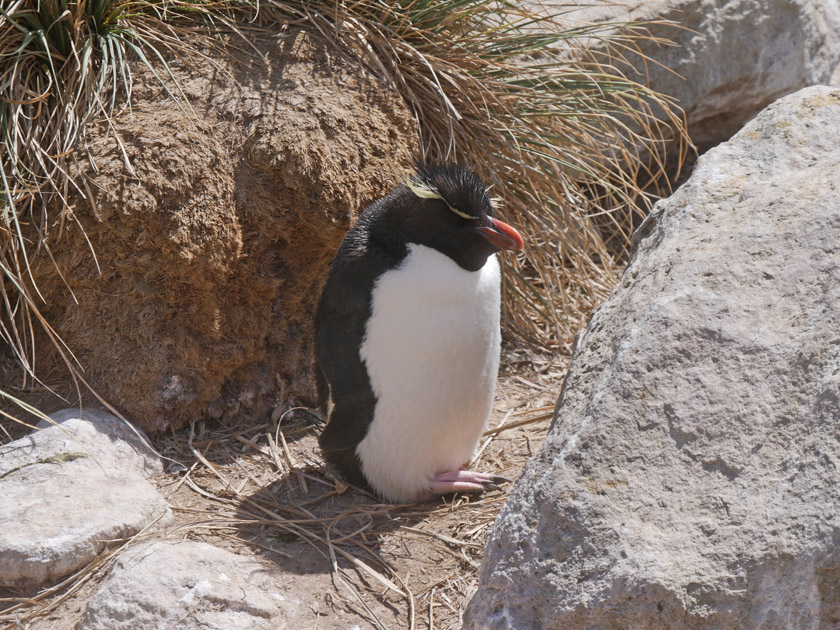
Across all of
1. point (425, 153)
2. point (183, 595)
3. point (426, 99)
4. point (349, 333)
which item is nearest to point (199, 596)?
point (183, 595)

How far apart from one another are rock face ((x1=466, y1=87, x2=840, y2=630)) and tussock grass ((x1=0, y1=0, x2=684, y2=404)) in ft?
4.50

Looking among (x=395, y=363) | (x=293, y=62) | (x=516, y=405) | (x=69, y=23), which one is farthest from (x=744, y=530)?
(x=69, y=23)

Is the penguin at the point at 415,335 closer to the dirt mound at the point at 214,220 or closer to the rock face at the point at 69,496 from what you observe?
the dirt mound at the point at 214,220

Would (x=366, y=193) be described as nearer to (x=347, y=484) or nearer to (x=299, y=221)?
(x=299, y=221)

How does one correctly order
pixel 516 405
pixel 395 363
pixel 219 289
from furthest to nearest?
pixel 516 405, pixel 219 289, pixel 395 363

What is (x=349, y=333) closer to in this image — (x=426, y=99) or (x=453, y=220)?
(x=453, y=220)

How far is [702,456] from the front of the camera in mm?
1418

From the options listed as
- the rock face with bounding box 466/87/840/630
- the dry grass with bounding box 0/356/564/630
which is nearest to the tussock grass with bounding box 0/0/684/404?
the dry grass with bounding box 0/356/564/630

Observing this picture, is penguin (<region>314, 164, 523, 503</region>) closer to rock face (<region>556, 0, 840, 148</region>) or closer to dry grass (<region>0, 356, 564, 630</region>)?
dry grass (<region>0, 356, 564, 630</region>)

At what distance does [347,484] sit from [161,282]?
0.79m

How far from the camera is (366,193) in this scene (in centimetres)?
268

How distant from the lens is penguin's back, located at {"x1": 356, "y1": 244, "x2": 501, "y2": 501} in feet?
7.24

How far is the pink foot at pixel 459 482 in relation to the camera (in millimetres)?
2361

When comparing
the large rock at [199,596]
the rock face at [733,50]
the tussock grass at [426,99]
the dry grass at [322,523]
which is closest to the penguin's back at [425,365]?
the dry grass at [322,523]
